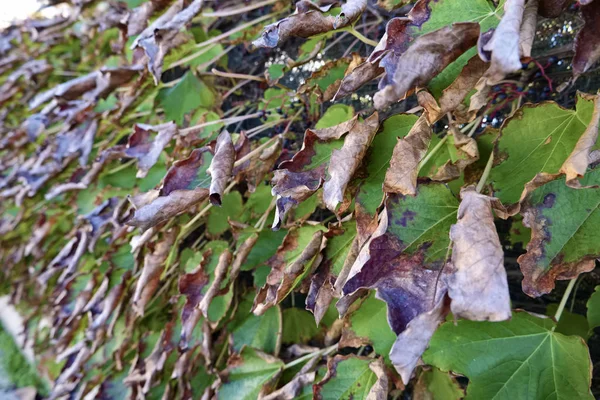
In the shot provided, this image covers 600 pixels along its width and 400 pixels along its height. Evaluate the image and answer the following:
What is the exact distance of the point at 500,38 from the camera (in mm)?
317

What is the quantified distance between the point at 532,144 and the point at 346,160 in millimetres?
220

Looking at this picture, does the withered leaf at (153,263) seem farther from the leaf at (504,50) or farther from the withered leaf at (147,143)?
the leaf at (504,50)

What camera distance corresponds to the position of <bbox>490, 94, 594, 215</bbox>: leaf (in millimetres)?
483

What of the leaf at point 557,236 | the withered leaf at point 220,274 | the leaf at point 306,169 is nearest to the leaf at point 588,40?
the leaf at point 557,236

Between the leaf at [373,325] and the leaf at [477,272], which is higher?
the leaf at [477,272]

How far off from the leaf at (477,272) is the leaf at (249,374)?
1.87 feet

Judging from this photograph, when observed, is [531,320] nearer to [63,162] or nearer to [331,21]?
[331,21]

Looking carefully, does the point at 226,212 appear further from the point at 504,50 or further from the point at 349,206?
the point at 504,50

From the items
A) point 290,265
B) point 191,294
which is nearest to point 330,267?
point 290,265

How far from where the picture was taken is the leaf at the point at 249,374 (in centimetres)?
81

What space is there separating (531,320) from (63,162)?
1544 mm

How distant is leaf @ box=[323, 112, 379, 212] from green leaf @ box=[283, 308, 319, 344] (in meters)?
0.51

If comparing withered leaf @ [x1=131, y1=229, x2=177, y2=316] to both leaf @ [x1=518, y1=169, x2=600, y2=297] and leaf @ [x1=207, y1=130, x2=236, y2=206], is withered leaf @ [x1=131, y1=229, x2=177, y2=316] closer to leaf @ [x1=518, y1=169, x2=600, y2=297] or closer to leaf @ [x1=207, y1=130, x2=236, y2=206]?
leaf @ [x1=207, y1=130, x2=236, y2=206]

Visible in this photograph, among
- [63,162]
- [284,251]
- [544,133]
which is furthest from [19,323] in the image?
[544,133]
